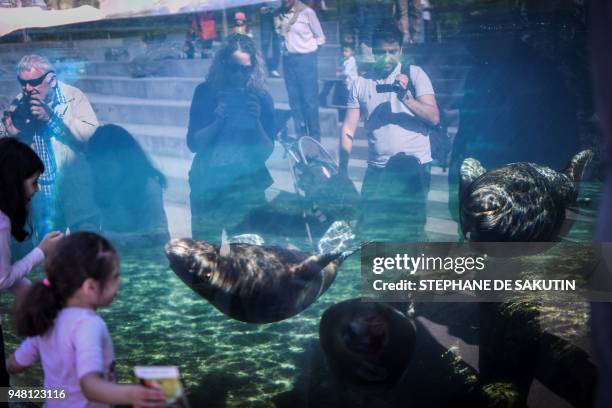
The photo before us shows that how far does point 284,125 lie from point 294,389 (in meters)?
1.50

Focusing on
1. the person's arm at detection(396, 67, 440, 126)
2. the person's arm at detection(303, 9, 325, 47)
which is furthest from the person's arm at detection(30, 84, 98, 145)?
the person's arm at detection(396, 67, 440, 126)

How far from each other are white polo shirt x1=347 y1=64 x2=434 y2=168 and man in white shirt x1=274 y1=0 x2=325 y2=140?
0.71ft

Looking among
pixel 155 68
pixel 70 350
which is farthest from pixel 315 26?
pixel 70 350

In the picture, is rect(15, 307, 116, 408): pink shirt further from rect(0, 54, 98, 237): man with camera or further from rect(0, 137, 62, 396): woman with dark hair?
rect(0, 54, 98, 237): man with camera

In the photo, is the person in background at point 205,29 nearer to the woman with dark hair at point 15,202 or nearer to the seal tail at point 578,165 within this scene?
the woman with dark hair at point 15,202

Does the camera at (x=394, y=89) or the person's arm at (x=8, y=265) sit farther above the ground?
the camera at (x=394, y=89)

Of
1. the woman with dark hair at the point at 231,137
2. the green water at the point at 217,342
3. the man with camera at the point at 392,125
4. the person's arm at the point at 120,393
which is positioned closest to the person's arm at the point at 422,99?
the man with camera at the point at 392,125

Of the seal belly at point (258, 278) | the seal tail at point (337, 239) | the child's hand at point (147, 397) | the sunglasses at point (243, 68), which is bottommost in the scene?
the seal belly at point (258, 278)

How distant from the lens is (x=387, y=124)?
3475mm

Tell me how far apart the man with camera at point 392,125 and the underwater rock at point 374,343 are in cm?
54

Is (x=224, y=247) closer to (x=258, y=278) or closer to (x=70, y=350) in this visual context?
(x=258, y=278)

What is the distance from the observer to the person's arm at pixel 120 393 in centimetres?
209

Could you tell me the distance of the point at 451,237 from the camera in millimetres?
3420

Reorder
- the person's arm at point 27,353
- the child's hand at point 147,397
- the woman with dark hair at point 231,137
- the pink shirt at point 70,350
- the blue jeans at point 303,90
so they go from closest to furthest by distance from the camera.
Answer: the child's hand at point 147,397
the pink shirt at point 70,350
the person's arm at point 27,353
the blue jeans at point 303,90
the woman with dark hair at point 231,137
